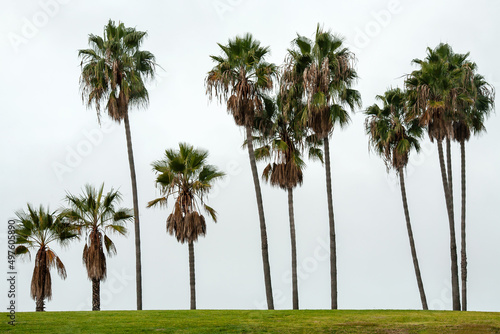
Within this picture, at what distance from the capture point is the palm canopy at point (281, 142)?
128ft

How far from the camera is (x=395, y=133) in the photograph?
42.6 meters

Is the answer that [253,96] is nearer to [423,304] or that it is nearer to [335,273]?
[335,273]

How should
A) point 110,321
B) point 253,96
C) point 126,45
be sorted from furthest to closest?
point 126,45, point 253,96, point 110,321

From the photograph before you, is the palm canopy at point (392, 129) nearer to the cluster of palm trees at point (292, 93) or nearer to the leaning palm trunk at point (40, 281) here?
the cluster of palm trees at point (292, 93)

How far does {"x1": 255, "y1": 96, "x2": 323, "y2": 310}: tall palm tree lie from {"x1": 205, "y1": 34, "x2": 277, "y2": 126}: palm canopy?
1.54 meters

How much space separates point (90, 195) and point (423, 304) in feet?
69.0

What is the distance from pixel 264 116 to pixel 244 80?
320cm

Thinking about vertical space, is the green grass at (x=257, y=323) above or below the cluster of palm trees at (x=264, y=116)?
below

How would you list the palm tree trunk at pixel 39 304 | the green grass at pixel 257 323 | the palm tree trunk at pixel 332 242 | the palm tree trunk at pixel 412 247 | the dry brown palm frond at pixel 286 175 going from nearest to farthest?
1. the green grass at pixel 257 323
2. the palm tree trunk at pixel 332 242
3. the palm tree trunk at pixel 39 304
4. the dry brown palm frond at pixel 286 175
5. the palm tree trunk at pixel 412 247

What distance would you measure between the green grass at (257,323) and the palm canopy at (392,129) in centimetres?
1708

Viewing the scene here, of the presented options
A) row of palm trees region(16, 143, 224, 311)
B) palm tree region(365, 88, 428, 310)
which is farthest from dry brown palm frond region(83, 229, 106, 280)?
palm tree region(365, 88, 428, 310)

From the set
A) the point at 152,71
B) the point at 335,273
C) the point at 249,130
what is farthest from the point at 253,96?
the point at 335,273

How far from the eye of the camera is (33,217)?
37.3 metres

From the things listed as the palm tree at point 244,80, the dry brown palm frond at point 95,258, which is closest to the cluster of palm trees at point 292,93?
the palm tree at point 244,80
